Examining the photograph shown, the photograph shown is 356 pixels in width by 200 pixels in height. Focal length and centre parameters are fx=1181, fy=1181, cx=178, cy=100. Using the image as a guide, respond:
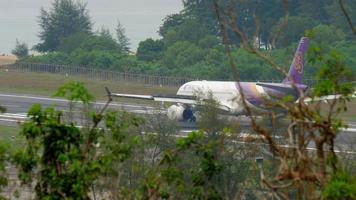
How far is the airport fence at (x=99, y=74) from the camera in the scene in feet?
285

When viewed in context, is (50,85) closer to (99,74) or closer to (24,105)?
(99,74)

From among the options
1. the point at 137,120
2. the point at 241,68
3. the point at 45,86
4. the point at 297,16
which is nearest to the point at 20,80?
the point at 45,86

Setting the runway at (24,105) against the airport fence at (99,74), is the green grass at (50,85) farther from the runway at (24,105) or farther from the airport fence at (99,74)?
the runway at (24,105)

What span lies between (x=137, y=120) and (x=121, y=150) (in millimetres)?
1192

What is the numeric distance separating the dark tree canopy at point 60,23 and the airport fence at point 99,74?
19123 mm

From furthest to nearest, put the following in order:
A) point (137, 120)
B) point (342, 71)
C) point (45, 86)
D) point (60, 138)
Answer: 1. point (45, 86)
2. point (137, 120)
3. point (60, 138)
4. point (342, 71)

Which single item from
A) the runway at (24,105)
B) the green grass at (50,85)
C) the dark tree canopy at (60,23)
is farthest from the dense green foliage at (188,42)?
the runway at (24,105)

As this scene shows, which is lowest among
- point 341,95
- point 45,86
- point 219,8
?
point 45,86

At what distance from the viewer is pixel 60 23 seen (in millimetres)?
116750

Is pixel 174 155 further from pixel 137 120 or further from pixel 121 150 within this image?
pixel 137 120

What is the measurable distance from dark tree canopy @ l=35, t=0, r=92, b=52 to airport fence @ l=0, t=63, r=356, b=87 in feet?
62.7

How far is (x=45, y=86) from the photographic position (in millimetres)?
82750

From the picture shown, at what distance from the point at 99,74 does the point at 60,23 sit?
27.5 meters

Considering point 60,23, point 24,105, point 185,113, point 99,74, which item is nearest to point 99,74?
point 99,74
